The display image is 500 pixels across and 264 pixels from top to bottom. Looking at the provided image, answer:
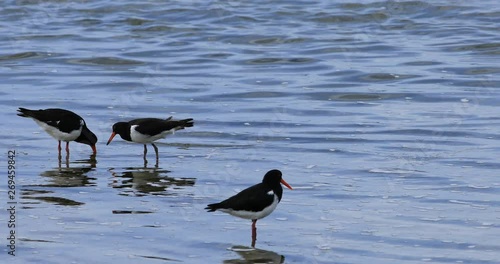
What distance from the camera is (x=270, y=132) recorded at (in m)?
17.6

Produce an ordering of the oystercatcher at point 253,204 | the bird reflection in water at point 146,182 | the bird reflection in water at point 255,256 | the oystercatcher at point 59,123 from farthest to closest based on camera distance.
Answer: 1. the oystercatcher at point 59,123
2. the bird reflection in water at point 146,182
3. the oystercatcher at point 253,204
4. the bird reflection in water at point 255,256

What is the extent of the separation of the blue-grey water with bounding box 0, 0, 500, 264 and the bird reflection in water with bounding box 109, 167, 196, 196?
40 mm

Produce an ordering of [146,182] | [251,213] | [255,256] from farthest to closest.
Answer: [146,182], [251,213], [255,256]

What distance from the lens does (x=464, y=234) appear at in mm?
11133

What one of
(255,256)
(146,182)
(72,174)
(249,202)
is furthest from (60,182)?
(255,256)

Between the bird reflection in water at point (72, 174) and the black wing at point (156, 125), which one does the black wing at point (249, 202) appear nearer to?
the bird reflection in water at point (72, 174)

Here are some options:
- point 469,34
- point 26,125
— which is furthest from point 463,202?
point 469,34

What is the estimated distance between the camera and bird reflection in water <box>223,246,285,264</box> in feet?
33.9

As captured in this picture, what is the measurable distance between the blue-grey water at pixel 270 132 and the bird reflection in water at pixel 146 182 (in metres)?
0.04

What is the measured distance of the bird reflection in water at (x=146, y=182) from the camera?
1336cm

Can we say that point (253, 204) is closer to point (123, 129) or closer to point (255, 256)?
point (255, 256)

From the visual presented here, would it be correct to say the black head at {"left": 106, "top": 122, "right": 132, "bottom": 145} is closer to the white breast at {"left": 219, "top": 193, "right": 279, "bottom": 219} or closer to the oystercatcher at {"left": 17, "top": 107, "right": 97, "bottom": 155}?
the oystercatcher at {"left": 17, "top": 107, "right": 97, "bottom": 155}

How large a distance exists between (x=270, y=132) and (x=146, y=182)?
3.99 metres

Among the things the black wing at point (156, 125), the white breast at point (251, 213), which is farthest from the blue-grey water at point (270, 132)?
the black wing at point (156, 125)
